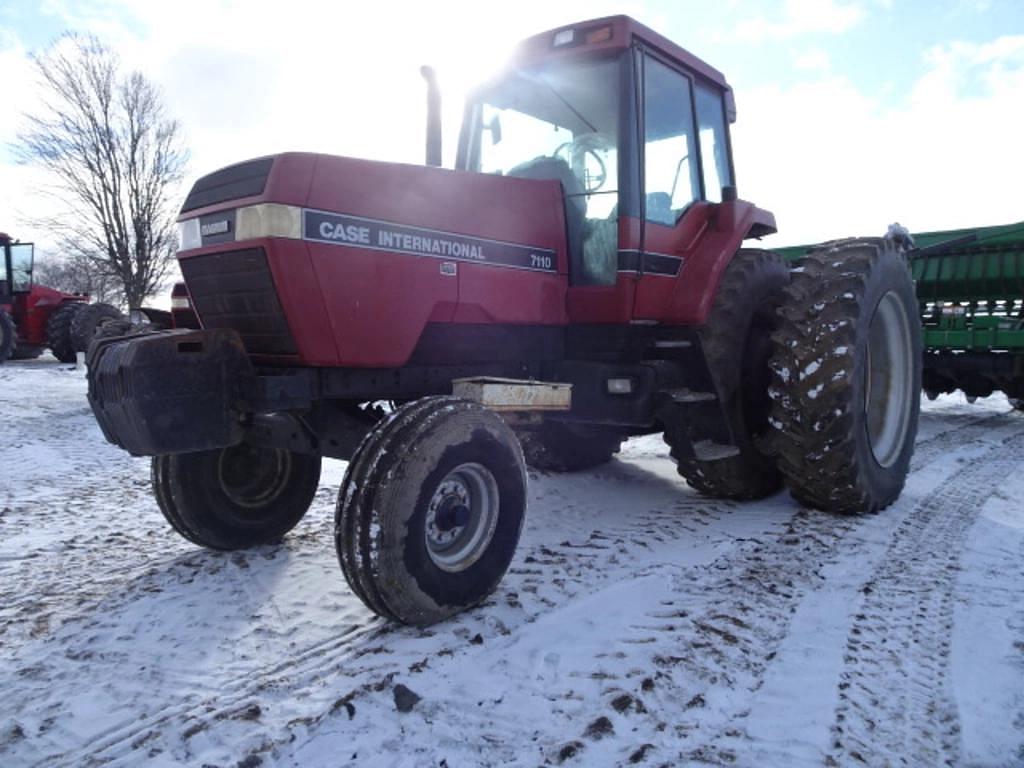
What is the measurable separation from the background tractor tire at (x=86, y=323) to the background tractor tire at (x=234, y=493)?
12.9 m

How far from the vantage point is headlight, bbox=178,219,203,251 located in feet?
10.1

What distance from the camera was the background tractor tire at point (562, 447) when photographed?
519 cm

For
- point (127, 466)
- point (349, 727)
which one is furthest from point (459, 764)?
point (127, 466)

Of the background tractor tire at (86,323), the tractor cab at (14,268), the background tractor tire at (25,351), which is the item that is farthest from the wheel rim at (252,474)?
Answer: the background tractor tire at (25,351)

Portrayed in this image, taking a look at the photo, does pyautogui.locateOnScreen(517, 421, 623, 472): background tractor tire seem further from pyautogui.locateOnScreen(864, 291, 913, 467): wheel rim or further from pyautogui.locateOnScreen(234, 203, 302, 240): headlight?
pyautogui.locateOnScreen(234, 203, 302, 240): headlight

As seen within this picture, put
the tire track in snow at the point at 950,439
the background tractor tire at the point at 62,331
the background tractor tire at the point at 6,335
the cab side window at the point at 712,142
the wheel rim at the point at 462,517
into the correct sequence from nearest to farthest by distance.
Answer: the wheel rim at the point at 462,517, the cab side window at the point at 712,142, the tire track in snow at the point at 950,439, the background tractor tire at the point at 6,335, the background tractor tire at the point at 62,331

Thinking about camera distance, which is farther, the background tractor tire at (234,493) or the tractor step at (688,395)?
the tractor step at (688,395)

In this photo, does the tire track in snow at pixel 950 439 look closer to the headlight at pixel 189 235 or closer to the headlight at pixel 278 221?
the headlight at pixel 278 221

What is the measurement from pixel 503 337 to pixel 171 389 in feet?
5.12

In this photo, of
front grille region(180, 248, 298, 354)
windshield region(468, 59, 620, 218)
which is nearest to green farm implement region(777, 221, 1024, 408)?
windshield region(468, 59, 620, 218)

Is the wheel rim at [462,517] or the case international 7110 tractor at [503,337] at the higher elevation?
the case international 7110 tractor at [503,337]

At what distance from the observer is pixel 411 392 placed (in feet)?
10.9

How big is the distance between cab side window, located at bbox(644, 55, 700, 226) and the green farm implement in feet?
15.3

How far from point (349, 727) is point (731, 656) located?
1.28m
